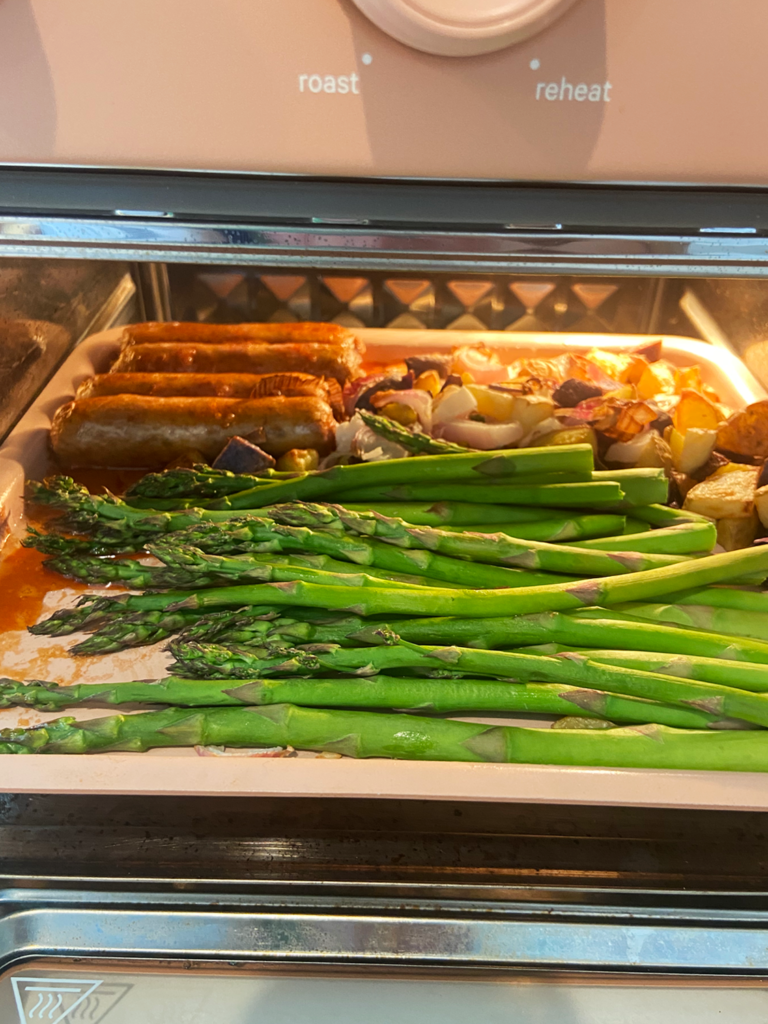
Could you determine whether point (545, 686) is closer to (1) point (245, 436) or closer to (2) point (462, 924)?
(2) point (462, 924)

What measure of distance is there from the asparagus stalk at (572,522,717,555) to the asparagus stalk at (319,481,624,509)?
97 mm

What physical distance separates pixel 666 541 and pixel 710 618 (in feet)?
0.52

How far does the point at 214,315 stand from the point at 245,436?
1.64ft

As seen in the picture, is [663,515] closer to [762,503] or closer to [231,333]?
[762,503]

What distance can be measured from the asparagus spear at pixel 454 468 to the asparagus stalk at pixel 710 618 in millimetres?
335

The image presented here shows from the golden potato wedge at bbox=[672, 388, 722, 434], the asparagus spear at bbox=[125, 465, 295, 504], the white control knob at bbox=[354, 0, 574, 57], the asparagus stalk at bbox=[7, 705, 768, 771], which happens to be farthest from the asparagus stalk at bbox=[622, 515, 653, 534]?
the white control knob at bbox=[354, 0, 574, 57]

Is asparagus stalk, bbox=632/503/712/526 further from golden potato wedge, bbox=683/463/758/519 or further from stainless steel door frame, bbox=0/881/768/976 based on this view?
stainless steel door frame, bbox=0/881/768/976

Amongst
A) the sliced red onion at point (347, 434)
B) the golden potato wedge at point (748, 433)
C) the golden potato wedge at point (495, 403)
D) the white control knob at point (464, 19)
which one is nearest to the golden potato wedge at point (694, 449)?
the golden potato wedge at point (748, 433)

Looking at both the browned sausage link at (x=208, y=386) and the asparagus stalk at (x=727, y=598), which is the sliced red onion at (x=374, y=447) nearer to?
the browned sausage link at (x=208, y=386)

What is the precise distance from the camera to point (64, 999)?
1.00 meters

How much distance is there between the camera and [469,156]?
2.40ft

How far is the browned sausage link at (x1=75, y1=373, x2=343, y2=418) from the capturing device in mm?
1857

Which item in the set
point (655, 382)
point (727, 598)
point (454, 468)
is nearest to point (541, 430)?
point (454, 468)

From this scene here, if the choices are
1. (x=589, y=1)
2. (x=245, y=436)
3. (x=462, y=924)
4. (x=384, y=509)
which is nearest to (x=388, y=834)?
(x=462, y=924)
